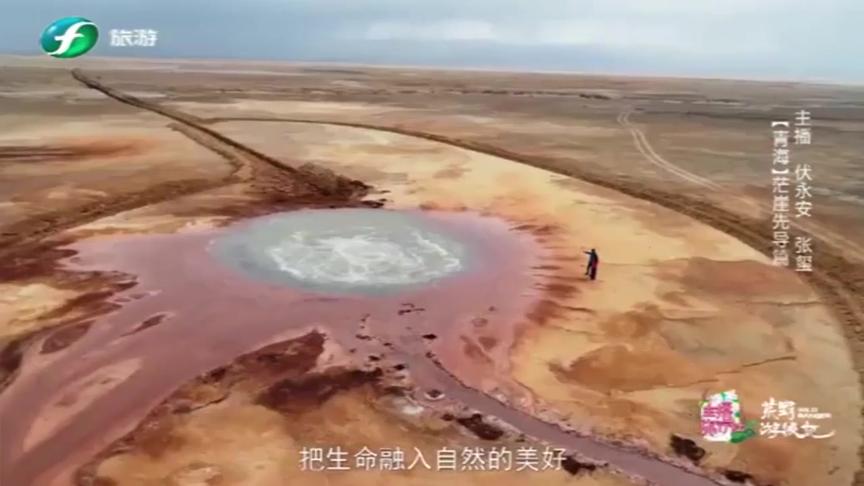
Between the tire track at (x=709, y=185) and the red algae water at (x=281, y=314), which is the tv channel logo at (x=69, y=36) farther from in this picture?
the tire track at (x=709, y=185)

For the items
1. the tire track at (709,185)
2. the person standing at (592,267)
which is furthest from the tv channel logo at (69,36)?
the tire track at (709,185)

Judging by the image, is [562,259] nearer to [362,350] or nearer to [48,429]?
[362,350]

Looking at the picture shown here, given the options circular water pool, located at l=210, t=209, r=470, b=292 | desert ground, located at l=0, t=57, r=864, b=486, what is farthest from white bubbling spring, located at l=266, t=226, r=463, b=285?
desert ground, located at l=0, t=57, r=864, b=486

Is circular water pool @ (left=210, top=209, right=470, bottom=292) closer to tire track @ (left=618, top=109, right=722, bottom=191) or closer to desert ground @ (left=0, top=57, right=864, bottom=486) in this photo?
desert ground @ (left=0, top=57, right=864, bottom=486)

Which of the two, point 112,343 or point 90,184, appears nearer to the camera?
point 112,343

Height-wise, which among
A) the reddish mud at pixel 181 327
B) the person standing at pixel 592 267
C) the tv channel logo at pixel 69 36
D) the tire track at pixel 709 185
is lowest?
the reddish mud at pixel 181 327

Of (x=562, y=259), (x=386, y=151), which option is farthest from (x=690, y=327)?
(x=386, y=151)
